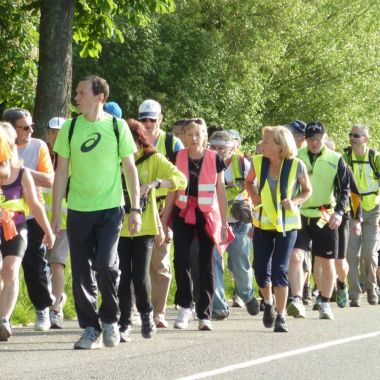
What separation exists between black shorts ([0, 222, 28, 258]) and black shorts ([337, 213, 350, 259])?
4.78m

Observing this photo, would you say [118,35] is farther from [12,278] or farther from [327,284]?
[12,278]

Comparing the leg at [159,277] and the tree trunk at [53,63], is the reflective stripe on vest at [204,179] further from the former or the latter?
the tree trunk at [53,63]

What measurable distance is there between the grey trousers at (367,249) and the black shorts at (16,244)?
19.8 feet

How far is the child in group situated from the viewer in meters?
10.0

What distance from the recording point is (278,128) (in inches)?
449

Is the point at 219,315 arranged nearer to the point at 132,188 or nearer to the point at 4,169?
the point at 132,188

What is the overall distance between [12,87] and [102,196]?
16.9 meters

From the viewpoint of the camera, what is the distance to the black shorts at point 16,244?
33.4ft

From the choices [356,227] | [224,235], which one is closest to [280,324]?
[224,235]

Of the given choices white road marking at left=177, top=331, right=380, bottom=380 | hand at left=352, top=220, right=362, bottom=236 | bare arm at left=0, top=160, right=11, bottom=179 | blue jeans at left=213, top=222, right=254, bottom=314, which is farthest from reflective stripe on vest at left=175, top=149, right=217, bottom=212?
hand at left=352, top=220, right=362, bottom=236

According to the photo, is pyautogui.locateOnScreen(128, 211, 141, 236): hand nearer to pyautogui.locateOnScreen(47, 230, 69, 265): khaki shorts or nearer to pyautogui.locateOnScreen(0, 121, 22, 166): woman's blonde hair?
pyautogui.locateOnScreen(0, 121, 22, 166): woman's blonde hair

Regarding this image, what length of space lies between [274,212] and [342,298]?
3.24 meters

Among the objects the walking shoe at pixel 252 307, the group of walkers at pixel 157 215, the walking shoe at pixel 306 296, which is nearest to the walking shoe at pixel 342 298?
the group of walkers at pixel 157 215

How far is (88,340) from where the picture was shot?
384 inches
